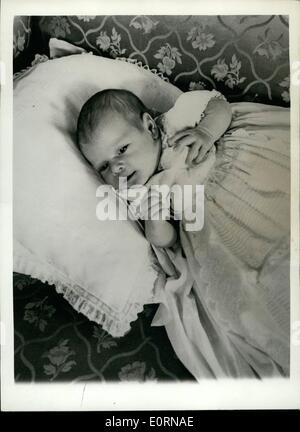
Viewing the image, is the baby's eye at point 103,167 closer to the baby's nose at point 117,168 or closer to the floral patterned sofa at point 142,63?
the baby's nose at point 117,168

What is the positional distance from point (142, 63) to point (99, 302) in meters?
0.53

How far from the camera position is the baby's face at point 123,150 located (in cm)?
90

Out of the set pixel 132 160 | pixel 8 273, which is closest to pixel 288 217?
pixel 132 160

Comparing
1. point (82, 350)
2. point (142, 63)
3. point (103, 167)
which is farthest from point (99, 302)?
point (142, 63)

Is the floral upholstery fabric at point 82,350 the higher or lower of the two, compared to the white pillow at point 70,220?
lower

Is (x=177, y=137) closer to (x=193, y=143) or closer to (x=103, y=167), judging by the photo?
(x=193, y=143)

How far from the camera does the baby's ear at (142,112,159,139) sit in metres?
0.91

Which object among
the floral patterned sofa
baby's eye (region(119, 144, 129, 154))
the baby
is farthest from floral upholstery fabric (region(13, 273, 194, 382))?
baby's eye (region(119, 144, 129, 154))

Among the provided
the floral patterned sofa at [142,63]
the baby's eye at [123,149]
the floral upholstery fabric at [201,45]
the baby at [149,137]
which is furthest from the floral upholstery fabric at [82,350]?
the floral upholstery fabric at [201,45]

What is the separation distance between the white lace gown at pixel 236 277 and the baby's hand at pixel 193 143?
1.3 inches

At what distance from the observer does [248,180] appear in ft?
3.02

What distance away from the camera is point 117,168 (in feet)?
2.98
